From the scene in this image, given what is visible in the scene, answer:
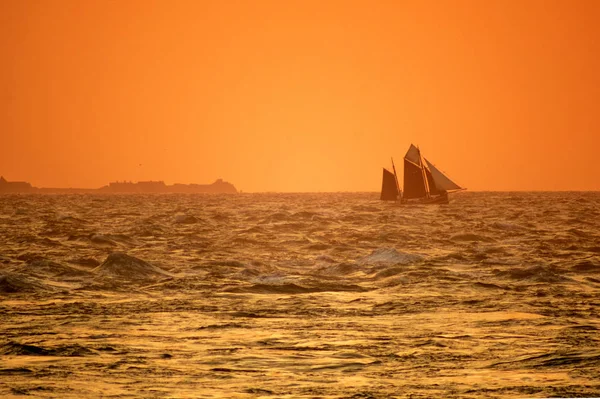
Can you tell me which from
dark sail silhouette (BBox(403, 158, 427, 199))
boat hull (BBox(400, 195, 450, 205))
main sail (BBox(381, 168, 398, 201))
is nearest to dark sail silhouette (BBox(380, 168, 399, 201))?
main sail (BBox(381, 168, 398, 201))

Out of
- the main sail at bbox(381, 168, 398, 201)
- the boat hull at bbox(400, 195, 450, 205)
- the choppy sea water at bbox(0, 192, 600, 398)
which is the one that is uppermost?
the main sail at bbox(381, 168, 398, 201)

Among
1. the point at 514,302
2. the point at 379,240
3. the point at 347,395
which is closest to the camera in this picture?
the point at 347,395

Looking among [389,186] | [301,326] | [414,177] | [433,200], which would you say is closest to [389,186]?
[389,186]

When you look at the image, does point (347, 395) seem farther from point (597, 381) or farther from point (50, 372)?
point (50, 372)

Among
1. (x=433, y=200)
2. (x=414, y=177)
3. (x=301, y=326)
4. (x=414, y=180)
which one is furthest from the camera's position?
(x=414, y=180)

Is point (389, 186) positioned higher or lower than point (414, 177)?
lower

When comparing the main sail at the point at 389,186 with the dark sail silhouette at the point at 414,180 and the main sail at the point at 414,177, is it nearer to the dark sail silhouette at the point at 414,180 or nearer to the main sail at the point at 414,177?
A: the main sail at the point at 414,177

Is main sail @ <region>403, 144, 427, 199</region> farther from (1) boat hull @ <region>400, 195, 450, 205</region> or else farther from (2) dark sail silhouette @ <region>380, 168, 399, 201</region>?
(2) dark sail silhouette @ <region>380, 168, 399, 201</region>

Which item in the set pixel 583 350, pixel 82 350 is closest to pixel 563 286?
pixel 583 350

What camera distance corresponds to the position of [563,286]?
2030cm

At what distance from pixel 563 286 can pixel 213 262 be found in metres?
10.7

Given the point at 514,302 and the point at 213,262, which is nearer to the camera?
the point at 514,302

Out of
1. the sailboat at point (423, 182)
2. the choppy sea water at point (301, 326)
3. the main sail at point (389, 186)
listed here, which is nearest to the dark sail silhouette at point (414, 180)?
the sailboat at point (423, 182)

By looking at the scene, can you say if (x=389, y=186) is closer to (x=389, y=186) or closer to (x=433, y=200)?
(x=389, y=186)
